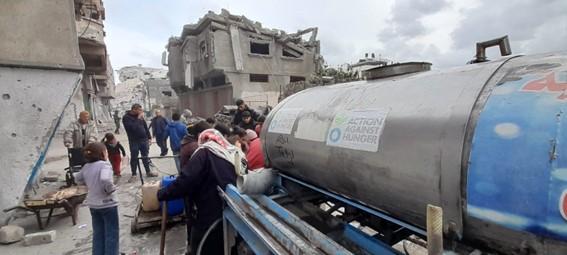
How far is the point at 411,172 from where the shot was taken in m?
1.42

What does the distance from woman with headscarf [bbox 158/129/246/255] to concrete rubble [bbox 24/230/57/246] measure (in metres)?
2.56

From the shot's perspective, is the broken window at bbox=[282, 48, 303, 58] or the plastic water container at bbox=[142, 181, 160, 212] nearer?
the plastic water container at bbox=[142, 181, 160, 212]

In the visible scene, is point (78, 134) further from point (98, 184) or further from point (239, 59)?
point (239, 59)

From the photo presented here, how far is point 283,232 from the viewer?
67.3 inches

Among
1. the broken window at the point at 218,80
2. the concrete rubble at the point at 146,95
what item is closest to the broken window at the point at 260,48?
the broken window at the point at 218,80

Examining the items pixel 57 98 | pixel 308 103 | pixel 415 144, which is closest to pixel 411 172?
pixel 415 144

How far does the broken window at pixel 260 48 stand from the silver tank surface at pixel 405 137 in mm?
23505

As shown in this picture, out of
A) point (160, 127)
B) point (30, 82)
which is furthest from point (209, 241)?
point (160, 127)

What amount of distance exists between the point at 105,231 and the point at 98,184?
1.80ft

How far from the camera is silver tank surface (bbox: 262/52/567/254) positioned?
4.13ft

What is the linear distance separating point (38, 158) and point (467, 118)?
18.8 ft

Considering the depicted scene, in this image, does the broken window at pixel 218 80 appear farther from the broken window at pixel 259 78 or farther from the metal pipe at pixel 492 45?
the metal pipe at pixel 492 45

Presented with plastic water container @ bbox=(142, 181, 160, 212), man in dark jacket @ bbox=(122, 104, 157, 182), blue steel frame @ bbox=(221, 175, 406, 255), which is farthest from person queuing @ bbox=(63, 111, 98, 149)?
blue steel frame @ bbox=(221, 175, 406, 255)

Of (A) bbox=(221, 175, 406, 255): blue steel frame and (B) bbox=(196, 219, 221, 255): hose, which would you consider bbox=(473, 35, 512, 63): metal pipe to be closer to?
(A) bbox=(221, 175, 406, 255): blue steel frame
